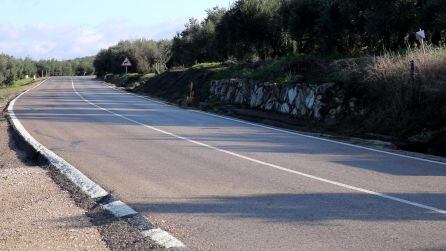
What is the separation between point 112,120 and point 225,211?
1455cm

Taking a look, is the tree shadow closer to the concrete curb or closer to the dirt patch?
the concrete curb

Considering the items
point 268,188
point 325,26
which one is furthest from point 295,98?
point 268,188

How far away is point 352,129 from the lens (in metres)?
15.8

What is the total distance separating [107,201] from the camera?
26.0 ft

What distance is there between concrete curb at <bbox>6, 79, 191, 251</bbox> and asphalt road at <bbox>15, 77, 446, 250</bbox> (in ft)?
0.53

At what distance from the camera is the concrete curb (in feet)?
19.9

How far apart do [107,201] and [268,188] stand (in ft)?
8.05

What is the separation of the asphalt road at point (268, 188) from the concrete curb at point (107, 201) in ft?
0.53

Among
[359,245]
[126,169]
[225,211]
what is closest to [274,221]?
[225,211]

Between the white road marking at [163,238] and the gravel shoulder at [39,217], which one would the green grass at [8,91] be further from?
the white road marking at [163,238]

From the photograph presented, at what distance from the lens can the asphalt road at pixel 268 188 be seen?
6074 millimetres

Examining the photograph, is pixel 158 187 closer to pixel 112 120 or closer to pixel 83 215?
pixel 83 215

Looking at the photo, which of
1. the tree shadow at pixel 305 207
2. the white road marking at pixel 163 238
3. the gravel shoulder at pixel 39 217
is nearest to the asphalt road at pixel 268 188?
the tree shadow at pixel 305 207

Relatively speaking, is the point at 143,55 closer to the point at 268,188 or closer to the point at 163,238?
the point at 268,188
